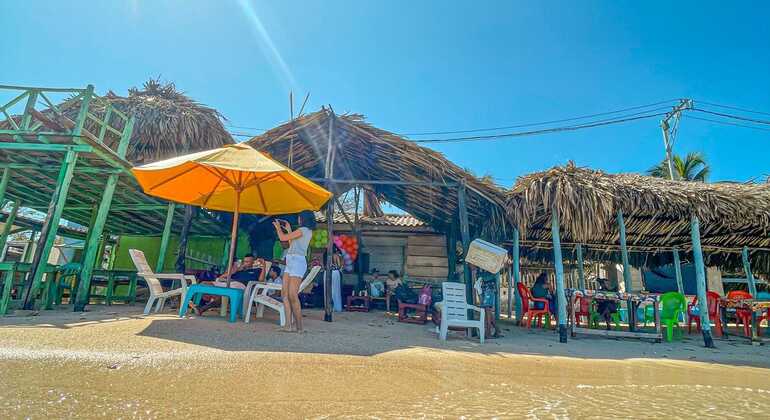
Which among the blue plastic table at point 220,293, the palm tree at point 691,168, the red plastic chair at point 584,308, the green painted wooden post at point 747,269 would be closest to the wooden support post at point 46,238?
the blue plastic table at point 220,293

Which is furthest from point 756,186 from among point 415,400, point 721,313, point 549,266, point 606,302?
point 415,400

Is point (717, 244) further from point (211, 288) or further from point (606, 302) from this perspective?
point (211, 288)

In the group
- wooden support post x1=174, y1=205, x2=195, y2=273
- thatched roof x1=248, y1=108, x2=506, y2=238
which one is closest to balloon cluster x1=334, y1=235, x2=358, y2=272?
thatched roof x1=248, y1=108, x2=506, y2=238

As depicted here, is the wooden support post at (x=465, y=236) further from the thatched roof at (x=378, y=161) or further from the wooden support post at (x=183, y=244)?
the wooden support post at (x=183, y=244)

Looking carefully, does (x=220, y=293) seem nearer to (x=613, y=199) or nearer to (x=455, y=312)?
(x=455, y=312)

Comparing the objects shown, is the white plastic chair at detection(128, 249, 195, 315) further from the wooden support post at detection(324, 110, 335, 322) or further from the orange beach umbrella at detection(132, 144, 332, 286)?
the wooden support post at detection(324, 110, 335, 322)

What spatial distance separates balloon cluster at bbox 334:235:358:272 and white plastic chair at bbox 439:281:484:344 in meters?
4.66

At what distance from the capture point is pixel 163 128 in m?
7.56

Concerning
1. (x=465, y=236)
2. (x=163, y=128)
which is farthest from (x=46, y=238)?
(x=465, y=236)

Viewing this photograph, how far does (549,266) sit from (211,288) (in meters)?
11.3

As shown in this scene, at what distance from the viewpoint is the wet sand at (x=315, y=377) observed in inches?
77.7

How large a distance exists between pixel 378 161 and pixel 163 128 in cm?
442

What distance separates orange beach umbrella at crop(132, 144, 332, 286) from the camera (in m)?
4.11

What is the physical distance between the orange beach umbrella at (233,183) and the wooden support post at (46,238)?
4.59ft
